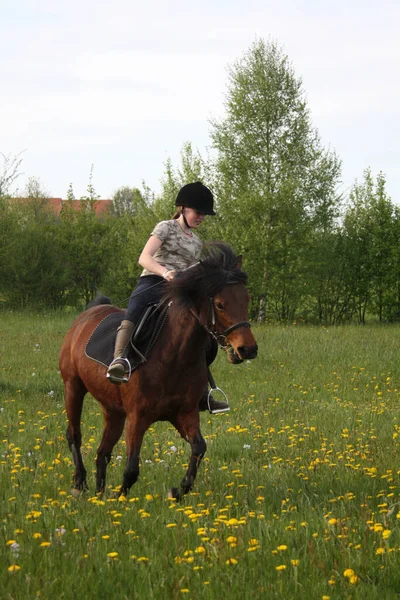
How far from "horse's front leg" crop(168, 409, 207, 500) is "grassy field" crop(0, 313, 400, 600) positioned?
0.59 feet

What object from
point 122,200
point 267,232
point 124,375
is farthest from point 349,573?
point 122,200

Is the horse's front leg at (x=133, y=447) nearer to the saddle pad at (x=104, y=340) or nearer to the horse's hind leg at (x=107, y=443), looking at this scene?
the saddle pad at (x=104, y=340)

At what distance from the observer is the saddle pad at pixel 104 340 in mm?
7414

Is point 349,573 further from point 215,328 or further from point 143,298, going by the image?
point 143,298

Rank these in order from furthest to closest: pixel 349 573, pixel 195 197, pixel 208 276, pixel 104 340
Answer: pixel 104 340 → pixel 195 197 → pixel 208 276 → pixel 349 573

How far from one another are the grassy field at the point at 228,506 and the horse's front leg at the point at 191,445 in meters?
0.18

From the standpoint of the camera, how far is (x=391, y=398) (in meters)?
13.4

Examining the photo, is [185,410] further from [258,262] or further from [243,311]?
[258,262]

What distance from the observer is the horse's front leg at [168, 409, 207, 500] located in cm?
661

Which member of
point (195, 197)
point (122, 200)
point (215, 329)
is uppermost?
point (122, 200)

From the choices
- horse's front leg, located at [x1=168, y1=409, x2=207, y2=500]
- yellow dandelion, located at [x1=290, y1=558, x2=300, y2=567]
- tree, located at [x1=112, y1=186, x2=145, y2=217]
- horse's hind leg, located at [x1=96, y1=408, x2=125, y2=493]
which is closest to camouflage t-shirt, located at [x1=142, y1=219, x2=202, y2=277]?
horse's front leg, located at [x1=168, y1=409, x2=207, y2=500]

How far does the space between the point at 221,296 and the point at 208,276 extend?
0.25 m

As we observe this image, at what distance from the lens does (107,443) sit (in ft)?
25.2

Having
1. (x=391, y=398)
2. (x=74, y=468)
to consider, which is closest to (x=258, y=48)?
(x=391, y=398)
